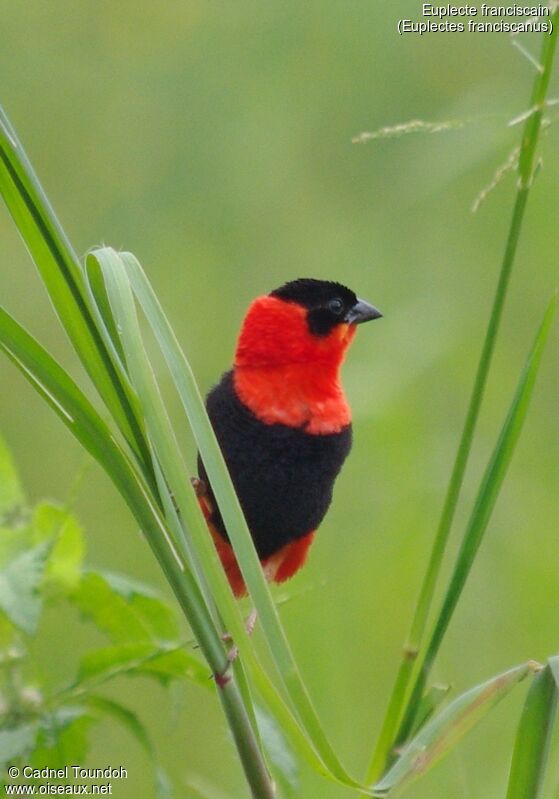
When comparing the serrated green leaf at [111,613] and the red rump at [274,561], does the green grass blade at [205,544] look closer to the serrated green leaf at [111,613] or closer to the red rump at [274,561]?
the serrated green leaf at [111,613]

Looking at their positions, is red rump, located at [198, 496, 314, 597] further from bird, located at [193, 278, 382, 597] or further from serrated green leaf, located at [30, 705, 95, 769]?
serrated green leaf, located at [30, 705, 95, 769]

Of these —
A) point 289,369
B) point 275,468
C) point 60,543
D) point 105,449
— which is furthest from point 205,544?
point 289,369

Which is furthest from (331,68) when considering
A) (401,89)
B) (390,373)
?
(390,373)

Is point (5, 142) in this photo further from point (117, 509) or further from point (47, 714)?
point (117, 509)

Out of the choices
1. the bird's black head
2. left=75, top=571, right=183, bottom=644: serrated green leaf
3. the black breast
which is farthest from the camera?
the bird's black head

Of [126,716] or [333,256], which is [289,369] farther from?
[333,256]

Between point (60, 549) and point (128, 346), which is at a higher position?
point (128, 346)

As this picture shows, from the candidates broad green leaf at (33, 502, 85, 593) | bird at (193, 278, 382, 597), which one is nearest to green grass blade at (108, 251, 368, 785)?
broad green leaf at (33, 502, 85, 593)
